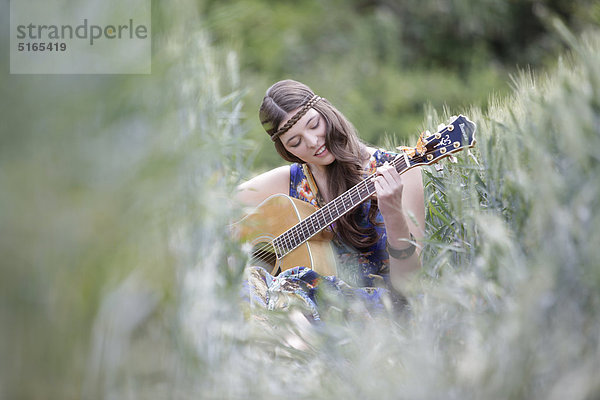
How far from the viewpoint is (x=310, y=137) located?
1.57 meters

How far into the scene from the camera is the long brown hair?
1.58 meters

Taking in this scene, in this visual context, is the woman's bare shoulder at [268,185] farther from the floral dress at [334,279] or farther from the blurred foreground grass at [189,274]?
the blurred foreground grass at [189,274]

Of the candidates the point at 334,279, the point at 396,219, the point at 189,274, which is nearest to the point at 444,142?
the point at 396,219

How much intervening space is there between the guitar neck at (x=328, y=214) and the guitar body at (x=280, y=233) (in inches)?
0.9

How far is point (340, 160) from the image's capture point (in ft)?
5.19

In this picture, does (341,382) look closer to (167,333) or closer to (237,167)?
(167,333)

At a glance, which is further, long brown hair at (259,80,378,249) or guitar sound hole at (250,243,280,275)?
guitar sound hole at (250,243,280,275)

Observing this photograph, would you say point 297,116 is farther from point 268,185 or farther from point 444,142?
point 444,142

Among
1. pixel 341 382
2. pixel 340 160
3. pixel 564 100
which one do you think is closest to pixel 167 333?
pixel 341 382

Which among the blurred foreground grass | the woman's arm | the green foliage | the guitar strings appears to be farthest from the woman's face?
the green foliage

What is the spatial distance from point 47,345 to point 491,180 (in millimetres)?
803

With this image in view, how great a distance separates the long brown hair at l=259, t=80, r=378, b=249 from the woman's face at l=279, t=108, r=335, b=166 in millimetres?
15

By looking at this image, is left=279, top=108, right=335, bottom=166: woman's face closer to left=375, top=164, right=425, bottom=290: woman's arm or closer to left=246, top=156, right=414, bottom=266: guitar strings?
left=246, top=156, right=414, bottom=266: guitar strings

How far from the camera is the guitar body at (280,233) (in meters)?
1.61
